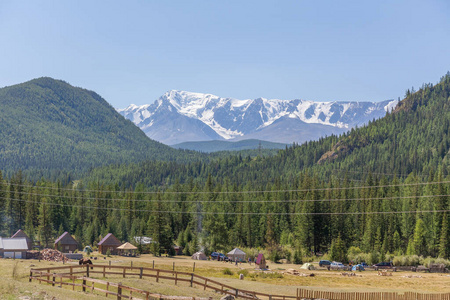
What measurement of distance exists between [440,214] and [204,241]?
5743cm

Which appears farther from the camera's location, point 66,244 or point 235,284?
point 66,244

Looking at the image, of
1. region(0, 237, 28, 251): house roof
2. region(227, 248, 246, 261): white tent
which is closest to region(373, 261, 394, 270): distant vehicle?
region(227, 248, 246, 261): white tent

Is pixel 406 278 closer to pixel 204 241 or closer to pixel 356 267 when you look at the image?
pixel 356 267

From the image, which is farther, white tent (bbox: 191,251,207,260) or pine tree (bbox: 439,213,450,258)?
white tent (bbox: 191,251,207,260)

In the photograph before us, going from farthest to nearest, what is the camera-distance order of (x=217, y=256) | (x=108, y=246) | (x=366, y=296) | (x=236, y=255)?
1. (x=108, y=246)
2. (x=217, y=256)
3. (x=236, y=255)
4. (x=366, y=296)

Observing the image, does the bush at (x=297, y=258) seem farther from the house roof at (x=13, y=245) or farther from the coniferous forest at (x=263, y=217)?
the house roof at (x=13, y=245)

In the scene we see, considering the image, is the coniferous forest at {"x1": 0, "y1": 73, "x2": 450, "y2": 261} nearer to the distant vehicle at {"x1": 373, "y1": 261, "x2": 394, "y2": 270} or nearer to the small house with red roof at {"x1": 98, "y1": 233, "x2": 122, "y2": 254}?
the distant vehicle at {"x1": 373, "y1": 261, "x2": 394, "y2": 270}

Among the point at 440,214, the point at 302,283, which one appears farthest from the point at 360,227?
the point at 302,283

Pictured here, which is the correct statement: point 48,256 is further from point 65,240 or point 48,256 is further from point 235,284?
point 235,284

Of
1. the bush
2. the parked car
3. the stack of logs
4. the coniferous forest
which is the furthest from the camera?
the coniferous forest

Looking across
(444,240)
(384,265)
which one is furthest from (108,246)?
(444,240)

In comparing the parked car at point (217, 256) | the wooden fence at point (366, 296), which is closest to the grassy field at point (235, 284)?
the wooden fence at point (366, 296)

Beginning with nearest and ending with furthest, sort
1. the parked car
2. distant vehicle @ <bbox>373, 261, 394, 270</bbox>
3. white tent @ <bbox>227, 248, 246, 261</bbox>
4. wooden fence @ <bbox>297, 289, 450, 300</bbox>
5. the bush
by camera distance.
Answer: wooden fence @ <bbox>297, 289, 450, 300</bbox>, distant vehicle @ <bbox>373, 261, 394, 270</bbox>, white tent @ <bbox>227, 248, 246, 261</bbox>, the bush, the parked car

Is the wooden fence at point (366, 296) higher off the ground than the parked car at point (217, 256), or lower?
higher
